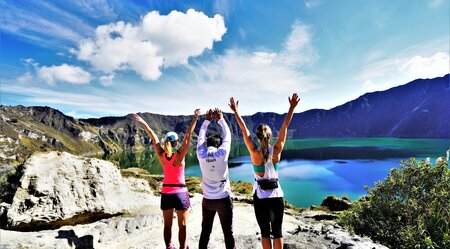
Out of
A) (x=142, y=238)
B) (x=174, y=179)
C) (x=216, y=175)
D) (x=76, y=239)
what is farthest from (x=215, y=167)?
(x=76, y=239)

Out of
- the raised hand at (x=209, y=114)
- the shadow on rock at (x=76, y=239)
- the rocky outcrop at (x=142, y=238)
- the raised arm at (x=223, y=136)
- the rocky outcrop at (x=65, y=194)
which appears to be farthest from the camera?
the rocky outcrop at (x=65, y=194)

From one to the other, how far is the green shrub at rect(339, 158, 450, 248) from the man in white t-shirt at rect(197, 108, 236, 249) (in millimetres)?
6708

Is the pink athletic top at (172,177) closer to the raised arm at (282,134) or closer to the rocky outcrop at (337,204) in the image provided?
the raised arm at (282,134)

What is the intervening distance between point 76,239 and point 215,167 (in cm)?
640

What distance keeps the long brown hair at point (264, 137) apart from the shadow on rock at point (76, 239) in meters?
7.15

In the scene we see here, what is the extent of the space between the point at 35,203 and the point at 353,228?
42.1 ft

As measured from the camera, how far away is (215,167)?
205 inches

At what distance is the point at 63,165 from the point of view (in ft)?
41.7

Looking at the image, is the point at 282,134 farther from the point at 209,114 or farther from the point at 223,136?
the point at 209,114

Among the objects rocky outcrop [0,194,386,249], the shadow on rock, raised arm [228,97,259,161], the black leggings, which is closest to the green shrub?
rocky outcrop [0,194,386,249]

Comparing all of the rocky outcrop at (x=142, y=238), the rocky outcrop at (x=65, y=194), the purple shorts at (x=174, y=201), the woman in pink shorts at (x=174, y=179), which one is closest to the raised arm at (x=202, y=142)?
the woman in pink shorts at (x=174, y=179)

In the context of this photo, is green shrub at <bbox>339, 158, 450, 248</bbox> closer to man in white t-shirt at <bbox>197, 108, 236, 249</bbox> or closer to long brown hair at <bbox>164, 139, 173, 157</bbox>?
man in white t-shirt at <bbox>197, 108, 236, 249</bbox>

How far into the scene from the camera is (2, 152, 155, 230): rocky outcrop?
10.6 metres

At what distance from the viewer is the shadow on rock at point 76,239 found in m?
8.48
